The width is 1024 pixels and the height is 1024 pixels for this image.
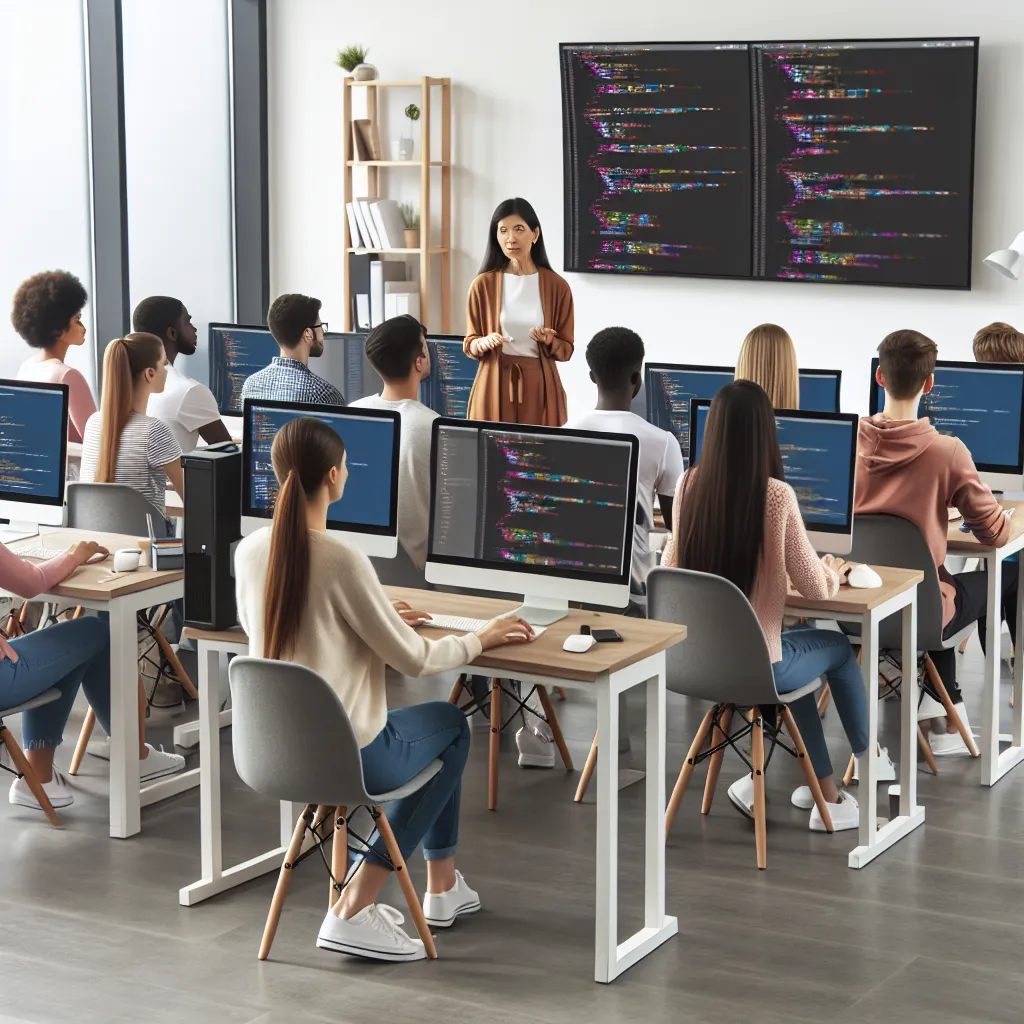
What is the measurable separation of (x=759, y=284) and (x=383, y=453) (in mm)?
4334

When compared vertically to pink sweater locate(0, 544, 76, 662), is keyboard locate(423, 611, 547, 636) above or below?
below

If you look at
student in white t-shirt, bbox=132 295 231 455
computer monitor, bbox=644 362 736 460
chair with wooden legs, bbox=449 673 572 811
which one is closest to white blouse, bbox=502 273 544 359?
computer monitor, bbox=644 362 736 460

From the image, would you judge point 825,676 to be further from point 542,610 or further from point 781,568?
point 542,610

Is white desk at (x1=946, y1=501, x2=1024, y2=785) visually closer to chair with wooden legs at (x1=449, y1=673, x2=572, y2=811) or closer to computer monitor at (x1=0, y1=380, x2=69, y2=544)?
chair with wooden legs at (x1=449, y1=673, x2=572, y2=811)

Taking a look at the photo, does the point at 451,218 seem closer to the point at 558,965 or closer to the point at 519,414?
the point at 519,414

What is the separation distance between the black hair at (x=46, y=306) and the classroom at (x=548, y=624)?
1cm

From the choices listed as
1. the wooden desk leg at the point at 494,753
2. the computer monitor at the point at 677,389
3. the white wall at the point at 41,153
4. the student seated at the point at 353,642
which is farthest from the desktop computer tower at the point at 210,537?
the white wall at the point at 41,153

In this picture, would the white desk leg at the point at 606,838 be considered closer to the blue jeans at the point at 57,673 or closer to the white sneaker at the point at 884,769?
the white sneaker at the point at 884,769

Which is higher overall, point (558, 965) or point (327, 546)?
point (327, 546)

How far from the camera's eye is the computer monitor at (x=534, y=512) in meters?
3.70

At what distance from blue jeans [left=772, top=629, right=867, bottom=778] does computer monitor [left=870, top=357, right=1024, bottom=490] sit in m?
1.23

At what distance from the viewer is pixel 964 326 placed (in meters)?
7.57

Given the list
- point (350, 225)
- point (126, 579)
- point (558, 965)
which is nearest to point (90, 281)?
point (350, 225)

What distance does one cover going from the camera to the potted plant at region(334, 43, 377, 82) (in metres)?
8.70
